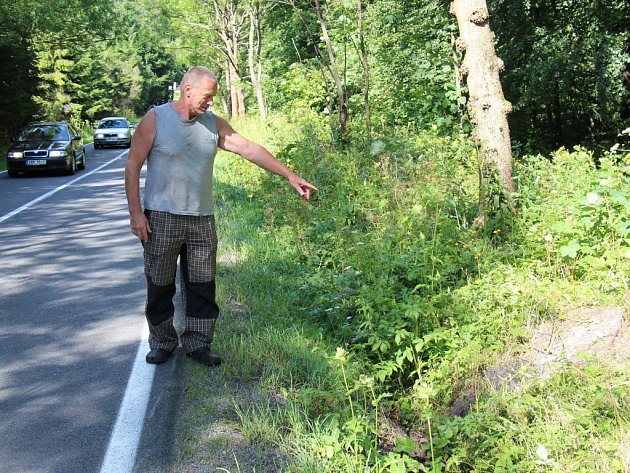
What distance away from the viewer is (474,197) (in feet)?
26.9

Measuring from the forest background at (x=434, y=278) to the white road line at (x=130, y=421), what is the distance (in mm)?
335

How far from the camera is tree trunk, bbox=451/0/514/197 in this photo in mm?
7617

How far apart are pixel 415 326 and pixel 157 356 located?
1934 mm

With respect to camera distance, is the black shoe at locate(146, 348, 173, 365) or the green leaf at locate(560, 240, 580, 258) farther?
the green leaf at locate(560, 240, 580, 258)

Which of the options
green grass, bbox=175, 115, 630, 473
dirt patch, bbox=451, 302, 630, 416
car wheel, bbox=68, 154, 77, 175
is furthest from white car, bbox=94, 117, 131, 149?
dirt patch, bbox=451, 302, 630, 416

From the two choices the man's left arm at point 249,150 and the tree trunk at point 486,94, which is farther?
the tree trunk at point 486,94

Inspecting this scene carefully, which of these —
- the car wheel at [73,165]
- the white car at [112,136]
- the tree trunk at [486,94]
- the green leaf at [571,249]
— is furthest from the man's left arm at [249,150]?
the white car at [112,136]

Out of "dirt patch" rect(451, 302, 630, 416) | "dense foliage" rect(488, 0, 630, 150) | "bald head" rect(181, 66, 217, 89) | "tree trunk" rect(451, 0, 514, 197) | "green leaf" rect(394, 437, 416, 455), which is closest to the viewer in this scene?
"green leaf" rect(394, 437, 416, 455)

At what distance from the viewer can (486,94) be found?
7.64 meters

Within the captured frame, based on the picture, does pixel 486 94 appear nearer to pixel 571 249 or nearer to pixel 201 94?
pixel 571 249

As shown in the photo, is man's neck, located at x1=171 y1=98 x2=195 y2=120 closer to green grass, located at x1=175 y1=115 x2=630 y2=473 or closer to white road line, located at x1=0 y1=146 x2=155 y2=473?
green grass, located at x1=175 y1=115 x2=630 y2=473

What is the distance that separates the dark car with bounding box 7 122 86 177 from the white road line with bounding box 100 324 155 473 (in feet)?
59.1

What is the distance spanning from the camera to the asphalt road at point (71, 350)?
411cm

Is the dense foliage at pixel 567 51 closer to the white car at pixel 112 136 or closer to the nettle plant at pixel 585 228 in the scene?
the nettle plant at pixel 585 228
